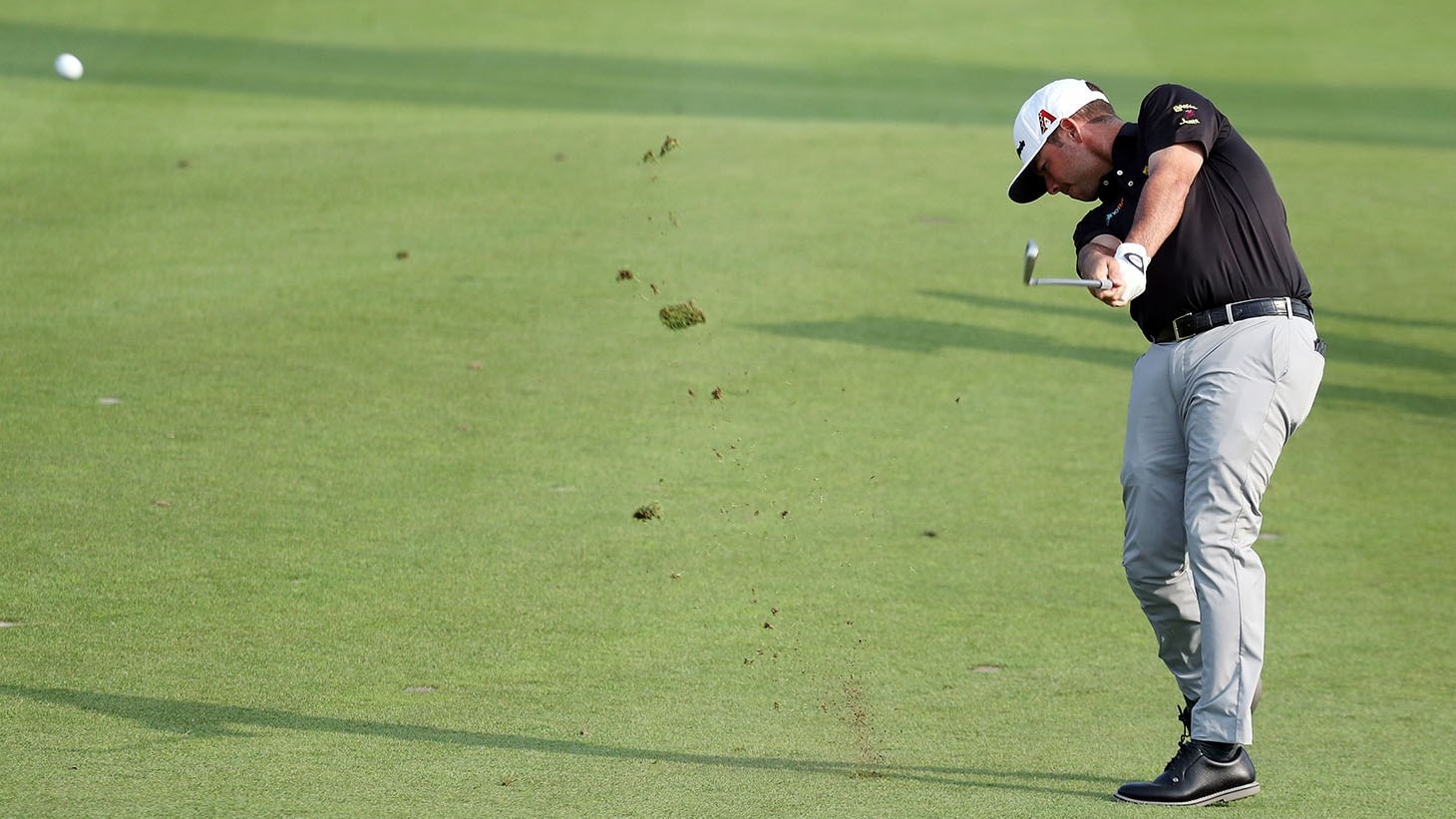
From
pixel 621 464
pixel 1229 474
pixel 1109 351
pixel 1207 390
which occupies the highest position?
pixel 1109 351

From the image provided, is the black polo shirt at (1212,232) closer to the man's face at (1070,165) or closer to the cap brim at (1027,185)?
the man's face at (1070,165)

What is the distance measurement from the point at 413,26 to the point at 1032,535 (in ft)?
43.0

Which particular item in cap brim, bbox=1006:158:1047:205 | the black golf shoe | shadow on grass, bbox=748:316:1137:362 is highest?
shadow on grass, bbox=748:316:1137:362

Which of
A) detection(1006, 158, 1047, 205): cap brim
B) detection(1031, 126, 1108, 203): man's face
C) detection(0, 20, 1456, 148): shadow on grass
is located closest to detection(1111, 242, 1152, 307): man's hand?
detection(1031, 126, 1108, 203): man's face

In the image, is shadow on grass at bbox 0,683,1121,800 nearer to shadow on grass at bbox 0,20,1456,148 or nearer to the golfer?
the golfer

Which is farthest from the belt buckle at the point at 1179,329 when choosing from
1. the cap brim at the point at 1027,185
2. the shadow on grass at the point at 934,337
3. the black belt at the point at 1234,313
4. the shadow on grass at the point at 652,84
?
the shadow on grass at the point at 652,84

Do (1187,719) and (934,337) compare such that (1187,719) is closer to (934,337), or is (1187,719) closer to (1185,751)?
(1185,751)

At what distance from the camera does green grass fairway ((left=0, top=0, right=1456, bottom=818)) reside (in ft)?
17.7

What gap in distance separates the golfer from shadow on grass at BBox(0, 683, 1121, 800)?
0.33 metres

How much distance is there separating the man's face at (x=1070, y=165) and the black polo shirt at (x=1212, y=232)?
0.20m

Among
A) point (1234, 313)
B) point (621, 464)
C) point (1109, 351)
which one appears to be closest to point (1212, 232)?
point (1234, 313)

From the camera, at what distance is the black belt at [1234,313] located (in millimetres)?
5000

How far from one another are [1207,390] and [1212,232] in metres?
0.42

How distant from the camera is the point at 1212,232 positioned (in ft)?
16.4
